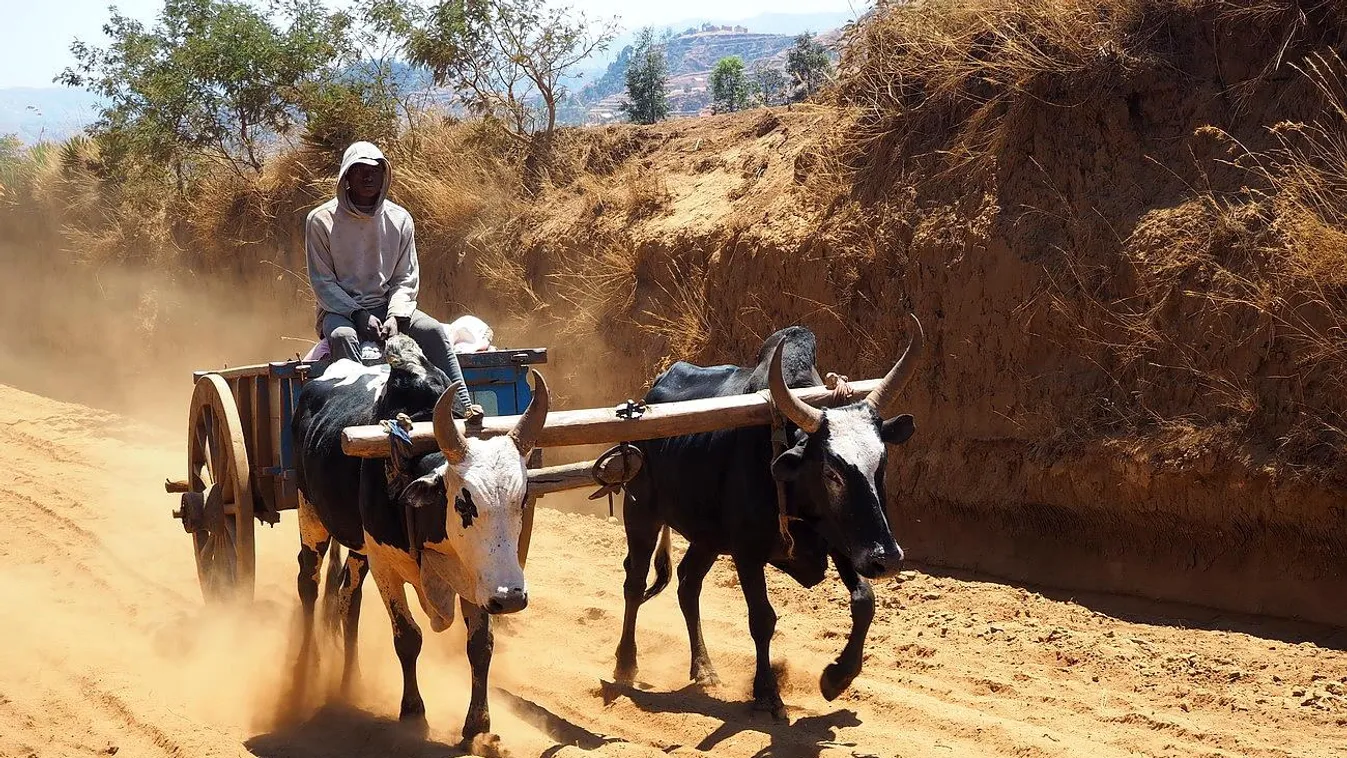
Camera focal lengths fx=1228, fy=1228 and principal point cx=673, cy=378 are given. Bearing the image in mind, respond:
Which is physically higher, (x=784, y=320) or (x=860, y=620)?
(x=784, y=320)

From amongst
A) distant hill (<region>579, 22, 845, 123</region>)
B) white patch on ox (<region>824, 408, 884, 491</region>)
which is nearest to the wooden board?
white patch on ox (<region>824, 408, 884, 491</region>)

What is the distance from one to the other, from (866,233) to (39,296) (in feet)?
58.3

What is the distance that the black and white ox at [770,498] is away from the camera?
5.26m

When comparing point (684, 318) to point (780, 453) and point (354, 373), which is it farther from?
point (780, 453)

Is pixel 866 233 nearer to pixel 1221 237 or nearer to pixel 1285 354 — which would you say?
pixel 1221 237

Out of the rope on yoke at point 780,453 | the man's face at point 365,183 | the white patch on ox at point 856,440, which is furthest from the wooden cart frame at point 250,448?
the white patch on ox at point 856,440

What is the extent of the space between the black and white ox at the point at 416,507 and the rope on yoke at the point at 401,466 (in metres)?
0.01

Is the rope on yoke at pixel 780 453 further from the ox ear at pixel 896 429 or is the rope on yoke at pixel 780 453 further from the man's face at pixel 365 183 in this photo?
the man's face at pixel 365 183

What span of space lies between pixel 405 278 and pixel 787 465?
9.97ft

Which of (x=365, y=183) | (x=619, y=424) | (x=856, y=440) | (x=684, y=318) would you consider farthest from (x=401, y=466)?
(x=684, y=318)

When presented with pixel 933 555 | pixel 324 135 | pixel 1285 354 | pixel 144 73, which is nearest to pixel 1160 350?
pixel 1285 354

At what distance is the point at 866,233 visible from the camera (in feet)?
31.8

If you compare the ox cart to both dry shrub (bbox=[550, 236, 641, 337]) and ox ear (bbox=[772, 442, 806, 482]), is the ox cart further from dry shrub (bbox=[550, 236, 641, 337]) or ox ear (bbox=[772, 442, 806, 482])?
dry shrub (bbox=[550, 236, 641, 337])

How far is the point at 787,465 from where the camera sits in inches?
210
